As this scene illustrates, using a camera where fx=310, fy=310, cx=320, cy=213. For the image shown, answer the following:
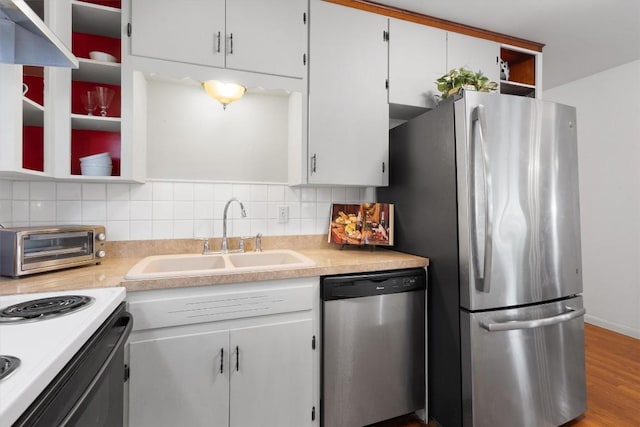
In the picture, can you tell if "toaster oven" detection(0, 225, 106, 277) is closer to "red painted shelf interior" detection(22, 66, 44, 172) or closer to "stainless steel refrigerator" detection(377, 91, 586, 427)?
"red painted shelf interior" detection(22, 66, 44, 172)

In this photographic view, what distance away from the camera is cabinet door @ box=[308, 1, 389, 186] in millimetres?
1833

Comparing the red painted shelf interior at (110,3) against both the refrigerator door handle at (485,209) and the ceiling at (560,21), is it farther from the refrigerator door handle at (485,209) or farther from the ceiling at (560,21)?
the refrigerator door handle at (485,209)

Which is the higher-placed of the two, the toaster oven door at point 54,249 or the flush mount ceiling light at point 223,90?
the flush mount ceiling light at point 223,90

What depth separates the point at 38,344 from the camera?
708 mm

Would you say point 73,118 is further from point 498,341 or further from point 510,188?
point 498,341

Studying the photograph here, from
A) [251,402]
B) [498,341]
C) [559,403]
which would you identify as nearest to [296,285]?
[251,402]

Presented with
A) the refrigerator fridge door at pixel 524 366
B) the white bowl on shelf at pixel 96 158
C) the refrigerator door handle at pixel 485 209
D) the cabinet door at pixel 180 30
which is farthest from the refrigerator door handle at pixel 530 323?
the white bowl on shelf at pixel 96 158

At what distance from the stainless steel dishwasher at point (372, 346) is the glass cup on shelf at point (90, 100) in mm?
1472

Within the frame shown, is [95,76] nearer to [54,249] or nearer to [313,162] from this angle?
[54,249]

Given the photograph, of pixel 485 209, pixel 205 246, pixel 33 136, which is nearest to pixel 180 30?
pixel 33 136

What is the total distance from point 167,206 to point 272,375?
113 centimetres

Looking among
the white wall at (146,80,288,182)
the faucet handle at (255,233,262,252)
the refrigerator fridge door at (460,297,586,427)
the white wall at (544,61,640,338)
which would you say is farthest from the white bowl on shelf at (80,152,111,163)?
the white wall at (544,61,640,338)

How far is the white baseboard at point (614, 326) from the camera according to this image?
276cm

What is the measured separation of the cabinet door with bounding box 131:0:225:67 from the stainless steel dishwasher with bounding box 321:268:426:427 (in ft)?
4.41
